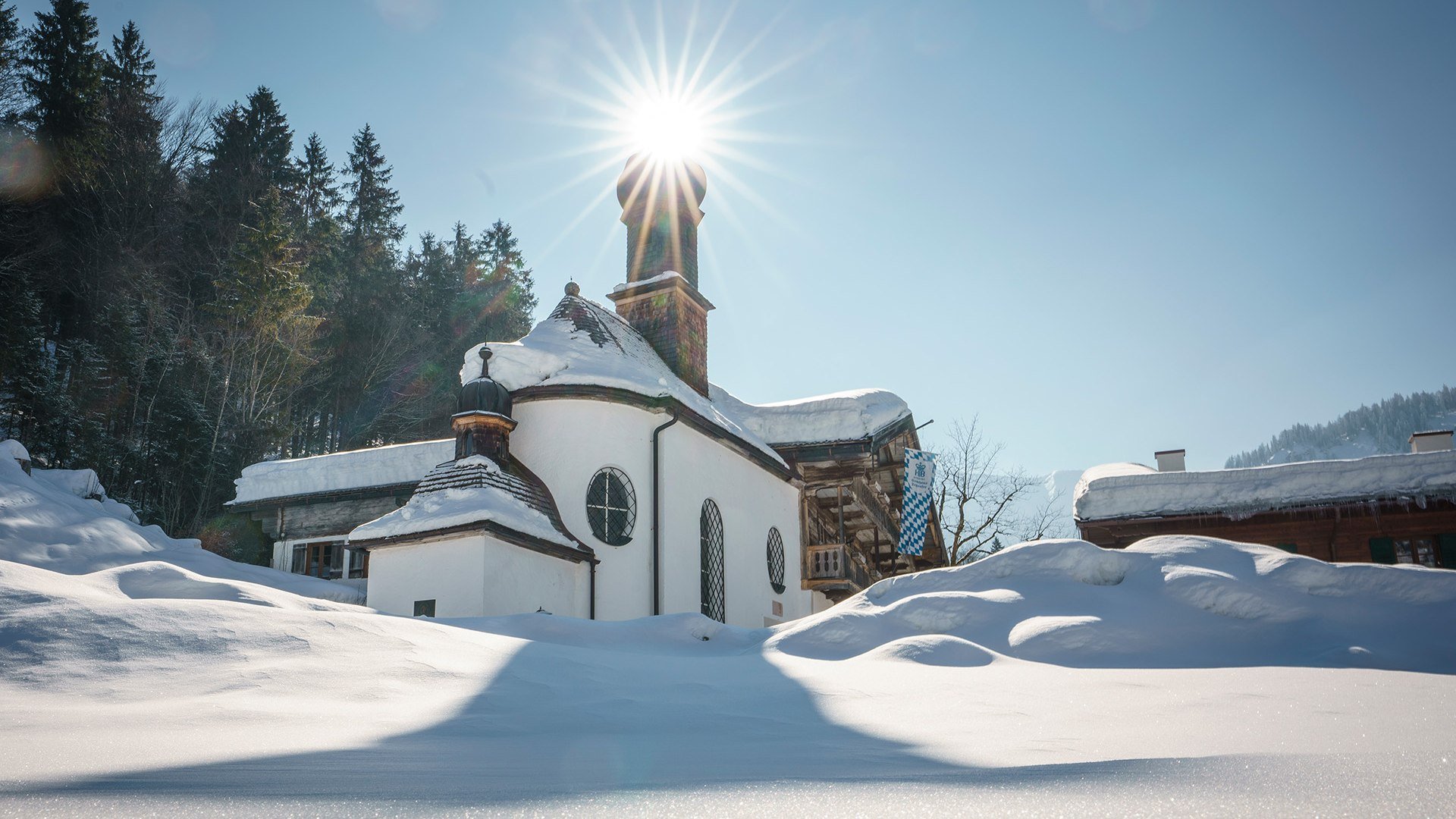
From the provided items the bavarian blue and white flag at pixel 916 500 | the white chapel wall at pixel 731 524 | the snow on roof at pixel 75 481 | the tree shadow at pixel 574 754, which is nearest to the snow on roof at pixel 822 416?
the bavarian blue and white flag at pixel 916 500

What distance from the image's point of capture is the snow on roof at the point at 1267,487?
18.4 metres

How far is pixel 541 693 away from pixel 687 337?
1724cm

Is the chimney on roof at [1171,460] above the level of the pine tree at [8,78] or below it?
below

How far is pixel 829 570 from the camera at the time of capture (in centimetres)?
2308

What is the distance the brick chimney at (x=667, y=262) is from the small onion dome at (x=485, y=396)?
5.82m

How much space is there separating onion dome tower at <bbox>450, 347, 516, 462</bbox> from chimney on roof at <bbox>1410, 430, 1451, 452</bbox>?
20.3 metres

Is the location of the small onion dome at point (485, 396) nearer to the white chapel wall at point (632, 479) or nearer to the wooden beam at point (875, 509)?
the white chapel wall at point (632, 479)

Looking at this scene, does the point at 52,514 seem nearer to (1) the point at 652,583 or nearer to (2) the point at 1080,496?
(1) the point at 652,583

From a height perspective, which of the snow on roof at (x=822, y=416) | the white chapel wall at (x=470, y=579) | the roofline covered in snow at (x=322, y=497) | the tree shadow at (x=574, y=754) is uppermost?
the snow on roof at (x=822, y=416)

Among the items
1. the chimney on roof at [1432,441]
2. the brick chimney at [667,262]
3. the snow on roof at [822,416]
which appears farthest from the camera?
the snow on roof at [822,416]

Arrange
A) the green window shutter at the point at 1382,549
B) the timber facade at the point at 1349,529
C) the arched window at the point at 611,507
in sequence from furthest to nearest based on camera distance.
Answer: the green window shutter at the point at 1382,549
the timber facade at the point at 1349,529
the arched window at the point at 611,507

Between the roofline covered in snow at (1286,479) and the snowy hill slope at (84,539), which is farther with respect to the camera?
the roofline covered in snow at (1286,479)

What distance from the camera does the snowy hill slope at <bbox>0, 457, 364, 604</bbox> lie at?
1331 cm

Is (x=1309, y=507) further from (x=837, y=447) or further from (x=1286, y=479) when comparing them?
(x=837, y=447)
